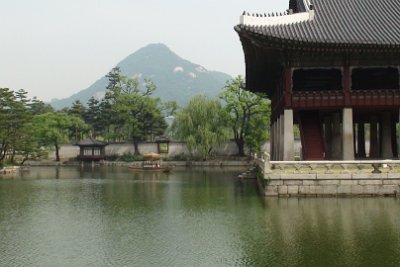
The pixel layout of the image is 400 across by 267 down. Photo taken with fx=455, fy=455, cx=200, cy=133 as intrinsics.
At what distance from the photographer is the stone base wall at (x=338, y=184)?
22531mm

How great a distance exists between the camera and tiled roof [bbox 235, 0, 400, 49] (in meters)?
25.0

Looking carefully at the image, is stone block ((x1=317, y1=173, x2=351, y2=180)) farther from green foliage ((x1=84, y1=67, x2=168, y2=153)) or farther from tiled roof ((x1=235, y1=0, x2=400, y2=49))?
green foliage ((x1=84, y1=67, x2=168, y2=153))

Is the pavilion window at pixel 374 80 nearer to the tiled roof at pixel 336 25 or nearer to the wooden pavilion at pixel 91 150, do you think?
the tiled roof at pixel 336 25

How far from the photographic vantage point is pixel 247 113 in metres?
64.2

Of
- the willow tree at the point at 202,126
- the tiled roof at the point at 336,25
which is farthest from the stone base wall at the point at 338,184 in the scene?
the willow tree at the point at 202,126

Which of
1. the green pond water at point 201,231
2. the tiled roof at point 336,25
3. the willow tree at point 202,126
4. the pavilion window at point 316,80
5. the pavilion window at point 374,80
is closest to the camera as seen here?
the green pond water at point 201,231

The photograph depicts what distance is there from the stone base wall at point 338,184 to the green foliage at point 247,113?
38619 millimetres

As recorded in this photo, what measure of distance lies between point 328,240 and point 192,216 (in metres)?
6.59

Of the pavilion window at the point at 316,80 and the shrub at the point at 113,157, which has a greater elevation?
the pavilion window at the point at 316,80

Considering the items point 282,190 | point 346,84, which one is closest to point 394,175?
point 282,190

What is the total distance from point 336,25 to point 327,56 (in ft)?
8.70

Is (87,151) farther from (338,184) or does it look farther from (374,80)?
(338,184)

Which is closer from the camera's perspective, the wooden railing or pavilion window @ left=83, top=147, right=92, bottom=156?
the wooden railing

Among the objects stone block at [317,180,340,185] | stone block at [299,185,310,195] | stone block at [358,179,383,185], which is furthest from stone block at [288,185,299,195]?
stone block at [358,179,383,185]
